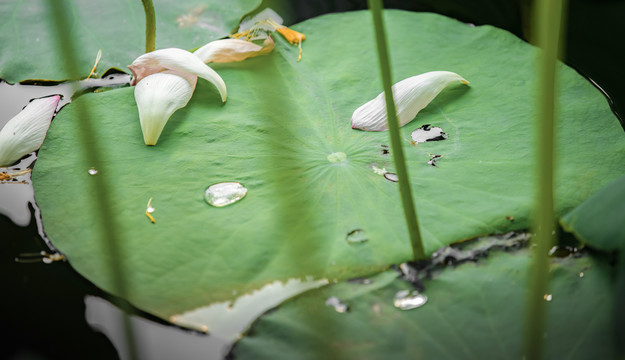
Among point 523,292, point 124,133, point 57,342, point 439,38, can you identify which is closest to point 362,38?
point 439,38

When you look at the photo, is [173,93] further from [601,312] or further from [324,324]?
[601,312]

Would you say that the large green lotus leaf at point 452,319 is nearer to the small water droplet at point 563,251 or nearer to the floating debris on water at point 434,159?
the small water droplet at point 563,251

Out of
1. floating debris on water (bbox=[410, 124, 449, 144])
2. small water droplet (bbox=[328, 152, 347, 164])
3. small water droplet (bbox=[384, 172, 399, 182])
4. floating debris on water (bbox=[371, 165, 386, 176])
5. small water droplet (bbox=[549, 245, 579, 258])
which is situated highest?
floating debris on water (bbox=[410, 124, 449, 144])

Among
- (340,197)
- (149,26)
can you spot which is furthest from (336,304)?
(149,26)

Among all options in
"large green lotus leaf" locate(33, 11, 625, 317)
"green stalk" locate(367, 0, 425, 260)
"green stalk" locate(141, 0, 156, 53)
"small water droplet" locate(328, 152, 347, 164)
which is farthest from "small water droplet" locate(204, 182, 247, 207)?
"green stalk" locate(141, 0, 156, 53)

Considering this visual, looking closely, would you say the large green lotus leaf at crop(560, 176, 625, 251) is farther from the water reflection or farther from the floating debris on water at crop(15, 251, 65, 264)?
the floating debris on water at crop(15, 251, 65, 264)

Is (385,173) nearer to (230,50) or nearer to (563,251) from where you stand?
(563,251)
